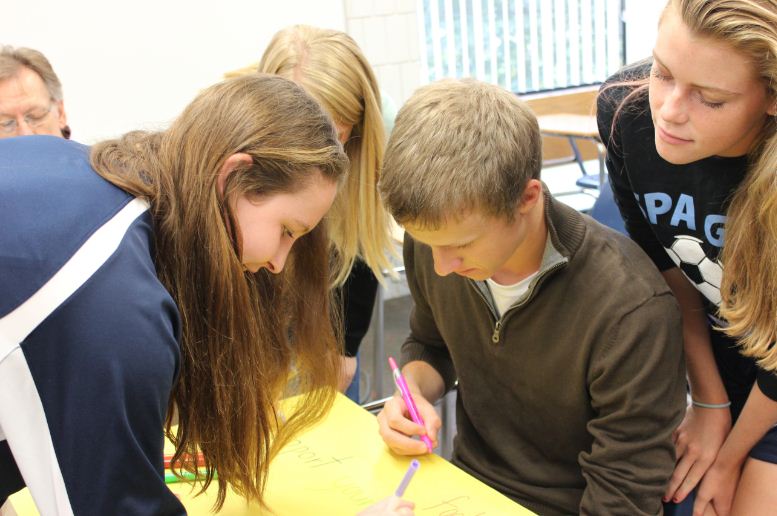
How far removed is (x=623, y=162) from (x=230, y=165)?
2.32 feet

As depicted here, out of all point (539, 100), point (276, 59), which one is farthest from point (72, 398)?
point (539, 100)

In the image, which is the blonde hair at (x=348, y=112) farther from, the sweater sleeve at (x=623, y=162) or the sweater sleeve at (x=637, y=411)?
the sweater sleeve at (x=637, y=411)

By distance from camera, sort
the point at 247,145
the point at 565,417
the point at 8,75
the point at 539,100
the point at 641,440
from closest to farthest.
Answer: the point at 247,145 < the point at 641,440 < the point at 565,417 < the point at 8,75 < the point at 539,100

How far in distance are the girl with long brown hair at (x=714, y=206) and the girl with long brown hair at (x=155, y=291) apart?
47 cm

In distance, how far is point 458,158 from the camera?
3.89 ft

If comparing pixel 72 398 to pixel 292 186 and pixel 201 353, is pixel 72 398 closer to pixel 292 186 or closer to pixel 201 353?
pixel 201 353

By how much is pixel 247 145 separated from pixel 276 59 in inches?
34.3

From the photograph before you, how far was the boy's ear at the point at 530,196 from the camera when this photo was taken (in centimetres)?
123

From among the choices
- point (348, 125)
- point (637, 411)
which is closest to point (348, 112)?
point (348, 125)

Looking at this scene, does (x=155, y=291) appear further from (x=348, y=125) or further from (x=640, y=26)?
(x=640, y=26)

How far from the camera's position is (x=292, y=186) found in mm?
1005

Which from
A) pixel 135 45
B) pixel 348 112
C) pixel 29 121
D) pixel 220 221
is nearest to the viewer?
pixel 220 221

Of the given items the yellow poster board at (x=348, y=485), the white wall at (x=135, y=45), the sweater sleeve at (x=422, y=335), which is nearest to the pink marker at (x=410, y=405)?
the yellow poster board at (x=348, y=485)

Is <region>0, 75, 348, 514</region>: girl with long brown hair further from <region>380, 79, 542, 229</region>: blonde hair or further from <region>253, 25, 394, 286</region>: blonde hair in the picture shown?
<region>253, 25, 394, 286</region>: blonde hair
